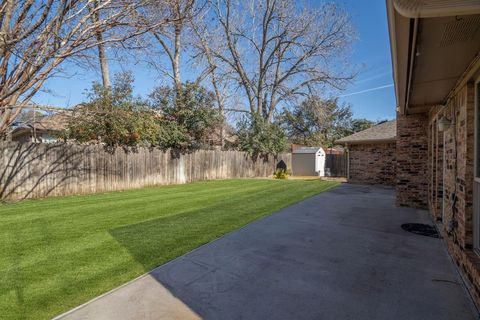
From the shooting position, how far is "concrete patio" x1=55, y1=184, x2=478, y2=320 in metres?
2.70

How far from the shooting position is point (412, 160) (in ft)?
26.5

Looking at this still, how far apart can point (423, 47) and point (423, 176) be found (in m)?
6.34

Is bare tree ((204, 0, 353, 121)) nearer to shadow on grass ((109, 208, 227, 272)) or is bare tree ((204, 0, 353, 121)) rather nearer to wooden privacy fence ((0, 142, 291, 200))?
wooden privacy fence ((0, 142, 291, 200))

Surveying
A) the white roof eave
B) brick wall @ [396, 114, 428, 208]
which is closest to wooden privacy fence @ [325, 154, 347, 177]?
brick wall @ [396, 114, 428, 208]

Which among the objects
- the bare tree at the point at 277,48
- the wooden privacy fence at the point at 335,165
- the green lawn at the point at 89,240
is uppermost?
the bare tree at the point at 277,48

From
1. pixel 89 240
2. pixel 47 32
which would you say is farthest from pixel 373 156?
pixel 47 32

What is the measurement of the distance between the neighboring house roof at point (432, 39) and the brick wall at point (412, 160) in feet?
13.9

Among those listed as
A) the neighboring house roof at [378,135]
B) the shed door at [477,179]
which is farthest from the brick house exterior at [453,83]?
the neighboring house roof at [378,135]

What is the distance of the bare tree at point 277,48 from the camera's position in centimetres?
2170

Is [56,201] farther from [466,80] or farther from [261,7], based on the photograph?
[261,7]

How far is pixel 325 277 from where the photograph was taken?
3.42 metres

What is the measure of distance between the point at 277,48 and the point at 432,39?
2264cm

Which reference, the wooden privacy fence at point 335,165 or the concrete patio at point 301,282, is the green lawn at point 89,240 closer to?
the concrete patio at point 301,282

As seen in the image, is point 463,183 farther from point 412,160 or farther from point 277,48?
point 277,48
